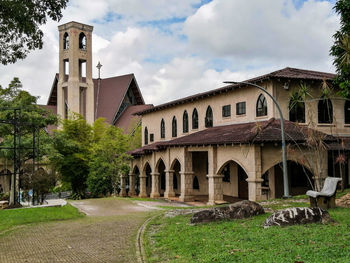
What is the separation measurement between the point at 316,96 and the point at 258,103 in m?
3.66

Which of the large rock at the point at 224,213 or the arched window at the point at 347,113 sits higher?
the arched window at the point at 347,113

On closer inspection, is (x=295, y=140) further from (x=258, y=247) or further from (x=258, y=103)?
(x=258, y=247)

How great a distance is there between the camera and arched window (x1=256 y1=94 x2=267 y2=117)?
25.0m

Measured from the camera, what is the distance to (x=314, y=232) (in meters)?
9.37

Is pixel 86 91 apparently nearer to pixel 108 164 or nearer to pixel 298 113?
pixel 108 164

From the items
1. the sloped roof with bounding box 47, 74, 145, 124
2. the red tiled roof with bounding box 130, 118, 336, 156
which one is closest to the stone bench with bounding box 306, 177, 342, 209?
the red tiled roof with bounding box 130, 118, 336, 156

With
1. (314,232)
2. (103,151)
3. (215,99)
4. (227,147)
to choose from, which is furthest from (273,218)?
(103,151)

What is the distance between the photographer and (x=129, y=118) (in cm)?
5838

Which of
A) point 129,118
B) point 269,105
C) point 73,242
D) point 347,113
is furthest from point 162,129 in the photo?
point 73,242

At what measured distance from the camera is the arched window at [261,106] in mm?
24984

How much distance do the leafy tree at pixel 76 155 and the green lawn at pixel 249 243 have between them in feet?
94.7

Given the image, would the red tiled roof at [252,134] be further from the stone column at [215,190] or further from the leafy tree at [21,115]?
the leafy tree at [21,115]

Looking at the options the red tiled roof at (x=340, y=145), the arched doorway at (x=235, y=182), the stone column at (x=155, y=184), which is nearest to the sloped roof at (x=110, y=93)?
the stone column at (x=155, y=184)

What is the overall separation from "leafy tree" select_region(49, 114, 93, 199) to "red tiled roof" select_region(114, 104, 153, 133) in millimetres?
11987
